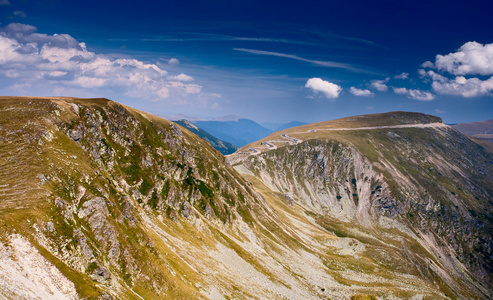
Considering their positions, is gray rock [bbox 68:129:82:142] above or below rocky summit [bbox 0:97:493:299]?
above

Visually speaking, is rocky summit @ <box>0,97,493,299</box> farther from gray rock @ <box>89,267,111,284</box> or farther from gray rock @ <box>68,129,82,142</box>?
gray rock @ <box>68,129,82,142</box>

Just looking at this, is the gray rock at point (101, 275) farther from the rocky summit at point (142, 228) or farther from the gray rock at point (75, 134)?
the gray rock at point (75, 134)

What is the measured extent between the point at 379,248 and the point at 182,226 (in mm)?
143148

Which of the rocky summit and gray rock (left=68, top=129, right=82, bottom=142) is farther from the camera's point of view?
gray rock (left=68, top=129, right=82, bottom=142)

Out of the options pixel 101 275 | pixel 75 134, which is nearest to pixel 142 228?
pixel 101 275

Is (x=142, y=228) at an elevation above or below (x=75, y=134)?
below

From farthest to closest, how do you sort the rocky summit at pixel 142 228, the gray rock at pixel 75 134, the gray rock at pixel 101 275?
1. the gray rock at pixel 75 134
2. the gray rock at pixel 101 275
3. the rocky summit at pixel 142 228

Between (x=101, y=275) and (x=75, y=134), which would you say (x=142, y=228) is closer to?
(x=101, y=275)

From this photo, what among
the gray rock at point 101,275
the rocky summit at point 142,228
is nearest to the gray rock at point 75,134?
the rocky summit at point 142,228

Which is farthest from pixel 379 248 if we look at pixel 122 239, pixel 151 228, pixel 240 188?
pixel 122 239

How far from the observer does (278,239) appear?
150125 millimetres

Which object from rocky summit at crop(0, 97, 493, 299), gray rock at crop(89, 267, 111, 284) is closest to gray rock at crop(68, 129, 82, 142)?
rocky summit at crop(0, 97, 493, 299)

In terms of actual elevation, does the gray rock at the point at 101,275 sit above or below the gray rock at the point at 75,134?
below

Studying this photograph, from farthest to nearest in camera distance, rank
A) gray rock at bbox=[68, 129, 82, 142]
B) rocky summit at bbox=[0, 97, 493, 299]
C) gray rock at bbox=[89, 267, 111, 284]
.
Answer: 1. gray rock at bbox=[68, 129, 82, 142]
2. gray rock at bbox=[89, 267, 111, 284]
3. rocky summit at bbox=[0, 97, 493, 299]
